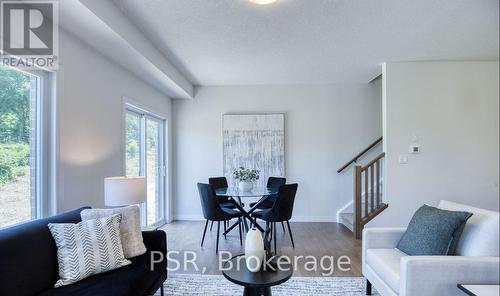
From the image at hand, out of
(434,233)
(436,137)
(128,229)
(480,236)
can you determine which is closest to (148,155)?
(128,229)

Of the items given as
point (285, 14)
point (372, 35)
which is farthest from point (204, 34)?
point (372, 35)

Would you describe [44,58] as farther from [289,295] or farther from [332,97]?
[332,97]

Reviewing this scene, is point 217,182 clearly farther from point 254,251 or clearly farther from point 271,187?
point 254,251

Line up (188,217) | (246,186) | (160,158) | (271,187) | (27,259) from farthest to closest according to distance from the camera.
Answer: (188,217)
(160,158)
(271,187)
(246,186)
(27,259)

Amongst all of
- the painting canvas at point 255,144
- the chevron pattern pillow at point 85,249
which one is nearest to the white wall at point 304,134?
the painting canvas at point 255,144

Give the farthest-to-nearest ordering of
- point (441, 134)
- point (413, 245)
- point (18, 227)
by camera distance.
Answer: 1. point (441, 134)
2. point (413, 245)
3. point (18, 227)

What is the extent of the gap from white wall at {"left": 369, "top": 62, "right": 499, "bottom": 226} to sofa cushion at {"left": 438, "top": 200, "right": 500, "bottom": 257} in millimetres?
2059

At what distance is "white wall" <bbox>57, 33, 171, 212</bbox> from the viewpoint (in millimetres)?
2377

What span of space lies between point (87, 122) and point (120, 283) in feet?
5.41

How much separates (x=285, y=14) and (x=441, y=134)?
9.31ft

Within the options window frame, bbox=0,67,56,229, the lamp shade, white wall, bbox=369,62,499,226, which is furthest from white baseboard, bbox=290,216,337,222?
window frame, bbox=0,67,56,229

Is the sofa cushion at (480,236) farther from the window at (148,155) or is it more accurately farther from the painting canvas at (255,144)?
the window at (148,155)

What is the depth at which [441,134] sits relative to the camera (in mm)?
3863

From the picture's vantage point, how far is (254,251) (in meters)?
1.80
